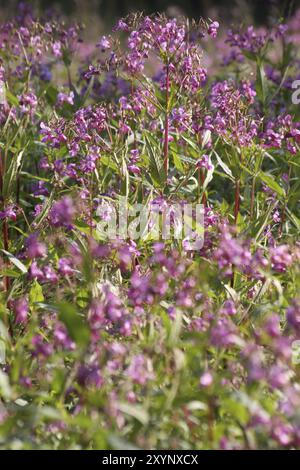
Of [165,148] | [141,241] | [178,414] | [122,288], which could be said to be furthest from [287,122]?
[178,414]

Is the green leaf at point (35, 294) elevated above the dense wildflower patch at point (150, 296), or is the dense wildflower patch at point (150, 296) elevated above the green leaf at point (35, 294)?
the dense wildflower patch at point (150, 296)

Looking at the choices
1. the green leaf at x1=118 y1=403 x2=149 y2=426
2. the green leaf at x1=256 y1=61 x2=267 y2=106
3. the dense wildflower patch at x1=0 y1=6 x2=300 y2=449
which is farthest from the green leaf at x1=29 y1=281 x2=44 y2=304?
the green leaf at x1=256 y1=61 x2=267 y2=106

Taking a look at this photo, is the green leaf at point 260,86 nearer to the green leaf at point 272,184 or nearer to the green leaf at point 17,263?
the green leaf at point 272,184

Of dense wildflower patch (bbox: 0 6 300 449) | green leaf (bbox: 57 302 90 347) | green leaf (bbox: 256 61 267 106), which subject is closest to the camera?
green leaf (bbox: 57 302 90 347)

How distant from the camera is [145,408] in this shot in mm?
2750

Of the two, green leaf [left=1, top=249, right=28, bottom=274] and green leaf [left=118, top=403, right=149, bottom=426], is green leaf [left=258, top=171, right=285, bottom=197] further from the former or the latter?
green leaf [left=118, top=403, right=149, bottom=426]

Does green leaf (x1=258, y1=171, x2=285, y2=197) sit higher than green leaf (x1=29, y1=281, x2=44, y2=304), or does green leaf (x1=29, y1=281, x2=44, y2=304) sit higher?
green leaf (x1=258, y1=171, x2=285, y2=197)
